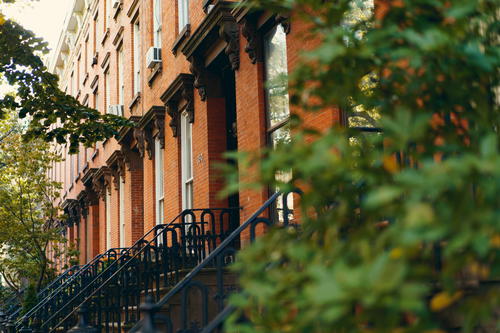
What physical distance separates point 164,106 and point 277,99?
5923 mm

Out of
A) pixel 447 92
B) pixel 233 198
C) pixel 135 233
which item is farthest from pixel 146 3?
pixel 447 92

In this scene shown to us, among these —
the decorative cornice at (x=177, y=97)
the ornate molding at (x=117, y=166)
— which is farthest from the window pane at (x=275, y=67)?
the ornate molding at (x=117, y=166)

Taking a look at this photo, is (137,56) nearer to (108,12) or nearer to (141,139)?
(141,139)

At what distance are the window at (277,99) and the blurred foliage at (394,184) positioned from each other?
6098 mm

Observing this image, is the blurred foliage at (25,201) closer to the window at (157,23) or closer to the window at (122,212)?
the window at (122,212)

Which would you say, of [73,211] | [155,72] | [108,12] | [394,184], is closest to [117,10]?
[108,12]

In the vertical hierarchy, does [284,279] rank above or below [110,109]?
below

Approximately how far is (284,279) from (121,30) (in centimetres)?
1933

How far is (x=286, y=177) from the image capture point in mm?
9289

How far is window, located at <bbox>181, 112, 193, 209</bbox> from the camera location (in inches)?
540

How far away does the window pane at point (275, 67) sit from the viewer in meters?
9.70

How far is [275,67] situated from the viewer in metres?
9.95

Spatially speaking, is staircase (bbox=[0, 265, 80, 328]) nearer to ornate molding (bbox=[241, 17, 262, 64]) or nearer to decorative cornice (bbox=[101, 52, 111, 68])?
ornate molding (bbox=[241, 17, 262, 64])

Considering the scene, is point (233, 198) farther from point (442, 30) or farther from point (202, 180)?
point (442, 30)
